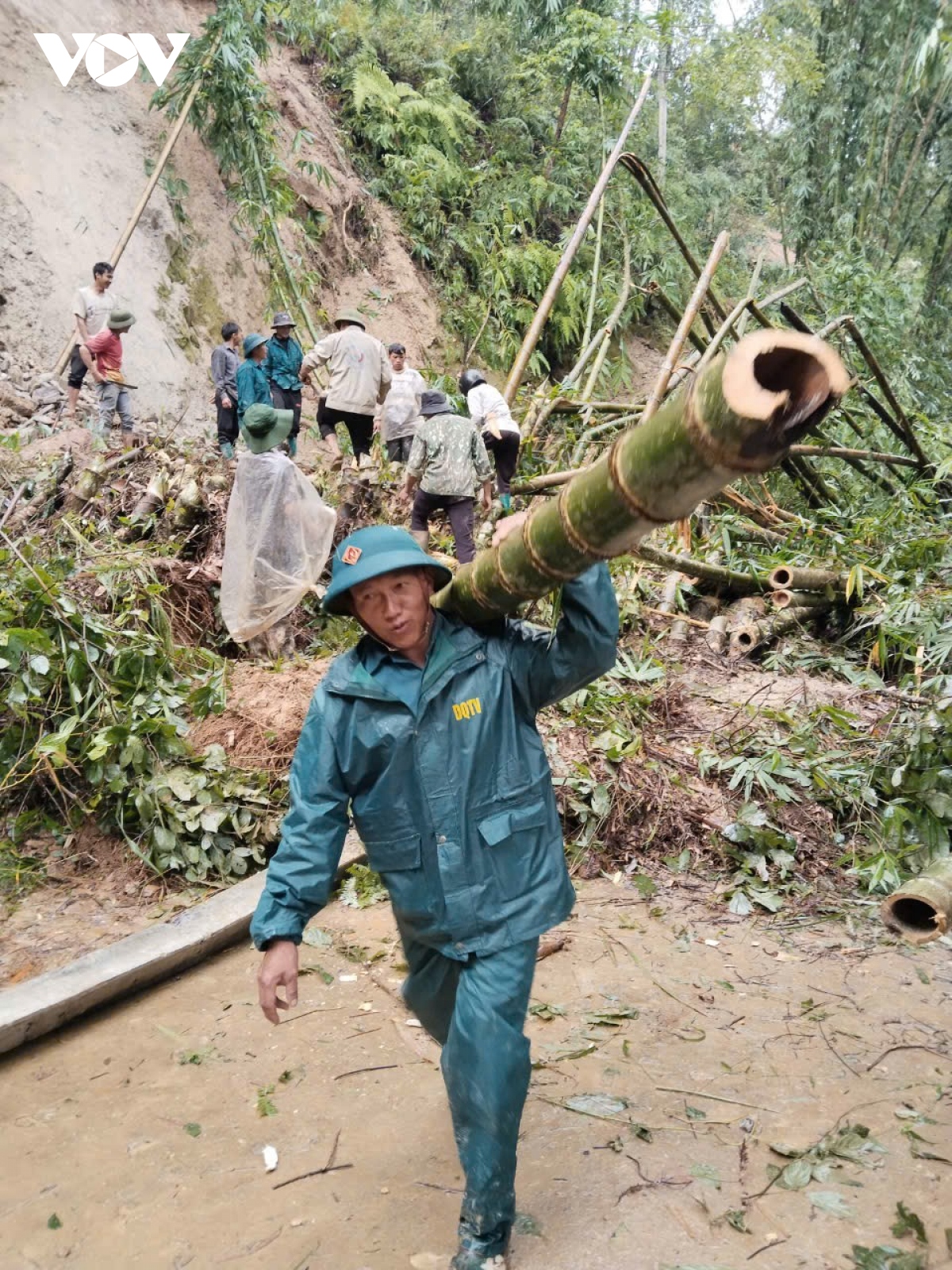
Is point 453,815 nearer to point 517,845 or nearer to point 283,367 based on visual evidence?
point 517,845

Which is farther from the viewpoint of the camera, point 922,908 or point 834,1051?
point 834,1051

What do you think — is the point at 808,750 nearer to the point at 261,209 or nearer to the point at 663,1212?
the point at 663,1212

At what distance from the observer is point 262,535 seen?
226 inches

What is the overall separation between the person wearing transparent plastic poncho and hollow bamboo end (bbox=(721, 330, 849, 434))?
460 cm

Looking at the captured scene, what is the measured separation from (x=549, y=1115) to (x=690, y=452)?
2205 millimetres

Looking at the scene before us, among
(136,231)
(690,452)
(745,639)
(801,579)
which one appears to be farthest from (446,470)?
(136,231)

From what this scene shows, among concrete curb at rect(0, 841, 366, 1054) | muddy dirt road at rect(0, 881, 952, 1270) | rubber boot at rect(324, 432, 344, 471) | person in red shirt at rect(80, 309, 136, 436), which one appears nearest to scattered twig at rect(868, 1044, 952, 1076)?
muddy dirt road at rect(0, 881, 952, 1270)

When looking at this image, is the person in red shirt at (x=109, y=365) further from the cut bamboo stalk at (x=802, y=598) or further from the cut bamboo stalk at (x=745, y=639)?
the cut bamboo stalk at (x=802, y=598)

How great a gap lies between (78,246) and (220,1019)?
11013 millimetres

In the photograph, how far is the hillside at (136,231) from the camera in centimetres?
1143

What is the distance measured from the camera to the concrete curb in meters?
3.31

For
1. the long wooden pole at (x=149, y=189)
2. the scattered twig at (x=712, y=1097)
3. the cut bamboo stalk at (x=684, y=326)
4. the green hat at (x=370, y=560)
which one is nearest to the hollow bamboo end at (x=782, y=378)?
the green hat at (x=370, y=560)

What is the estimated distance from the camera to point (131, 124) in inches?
520

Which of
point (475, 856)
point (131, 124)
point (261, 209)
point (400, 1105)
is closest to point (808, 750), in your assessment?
point (400, 1105)
